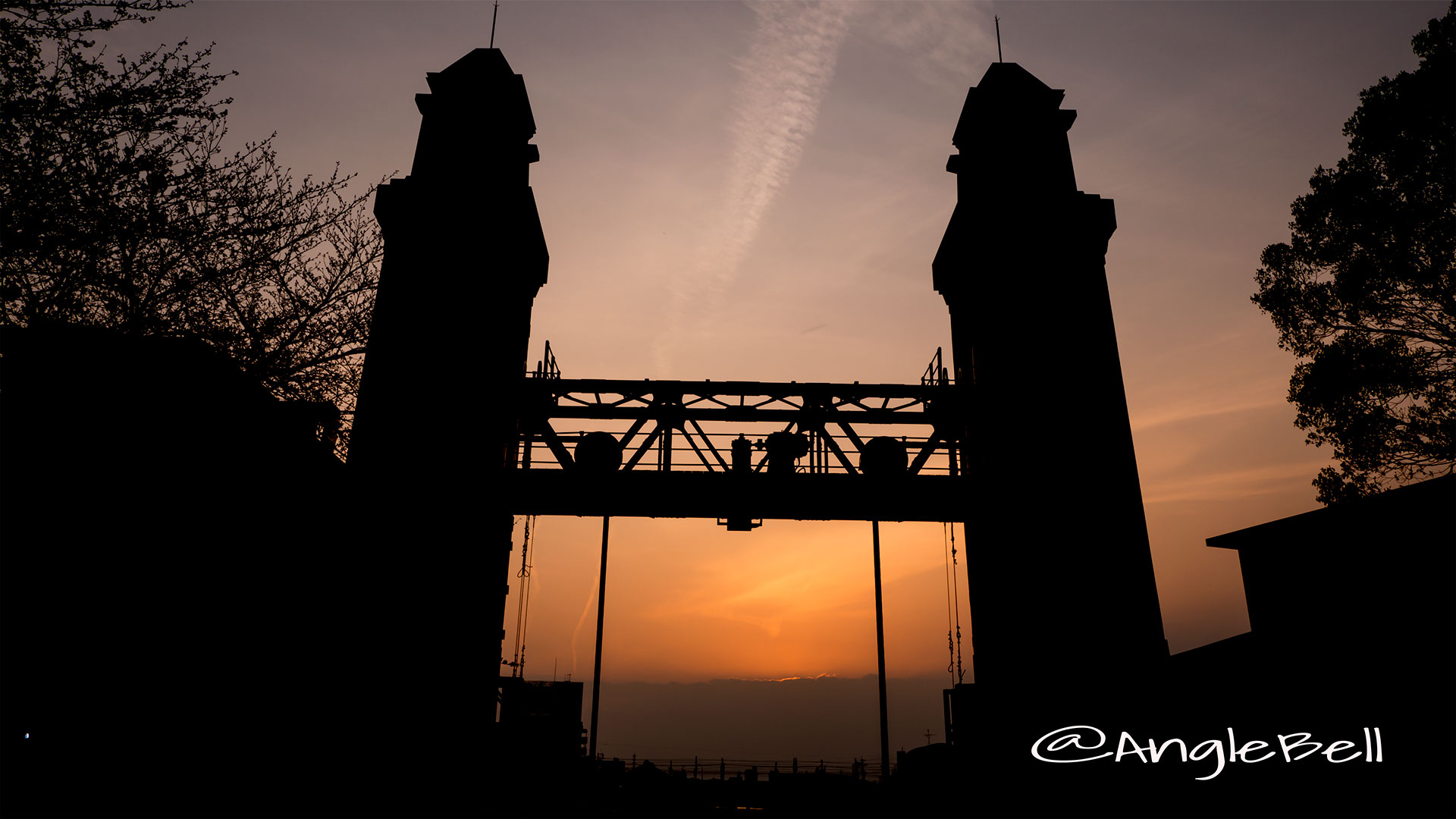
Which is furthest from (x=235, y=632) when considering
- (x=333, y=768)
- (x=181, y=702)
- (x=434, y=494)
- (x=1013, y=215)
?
(x=1013, y=215)

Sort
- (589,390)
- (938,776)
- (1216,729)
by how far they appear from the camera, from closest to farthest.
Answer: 1. (1216,729)
2. (938,776)
3. (589,390)

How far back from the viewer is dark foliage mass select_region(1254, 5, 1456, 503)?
14039mm

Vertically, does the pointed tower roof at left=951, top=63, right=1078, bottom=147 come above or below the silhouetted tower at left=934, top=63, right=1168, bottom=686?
above

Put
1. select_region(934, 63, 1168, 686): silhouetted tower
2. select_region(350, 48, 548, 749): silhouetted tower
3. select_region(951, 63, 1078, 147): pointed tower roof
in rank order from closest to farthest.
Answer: select_region(350, 48, 548, 749): silhouetted tower, select_region(934, 63, 1168, 686): silhouetted tower, select_region(951, 63, 1078, 147): pointed tower roof

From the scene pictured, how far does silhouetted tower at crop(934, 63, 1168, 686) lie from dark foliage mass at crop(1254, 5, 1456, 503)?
643 centimetres

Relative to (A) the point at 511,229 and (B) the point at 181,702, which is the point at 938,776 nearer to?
(B) the point at 181,702

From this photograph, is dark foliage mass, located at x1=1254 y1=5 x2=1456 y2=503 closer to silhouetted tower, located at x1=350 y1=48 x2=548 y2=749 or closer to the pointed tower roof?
the pointed tower roof

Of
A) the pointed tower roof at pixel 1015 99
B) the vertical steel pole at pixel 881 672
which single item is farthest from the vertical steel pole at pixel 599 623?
the pointed tower roof at pixel 1015 99

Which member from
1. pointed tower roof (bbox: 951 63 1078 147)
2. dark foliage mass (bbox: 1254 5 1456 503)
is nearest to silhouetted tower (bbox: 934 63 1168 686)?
pointed tower roof (bbox: 951 63 1078 147)

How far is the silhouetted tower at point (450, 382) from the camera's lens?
434 inches

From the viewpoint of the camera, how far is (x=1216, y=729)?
9.73 m

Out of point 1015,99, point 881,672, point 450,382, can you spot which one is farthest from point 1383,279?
point 450,382

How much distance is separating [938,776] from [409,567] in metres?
10.5

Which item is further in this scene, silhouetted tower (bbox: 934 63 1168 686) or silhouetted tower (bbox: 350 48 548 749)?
silhouetted tower (bbox: 934 63 1168 686)
